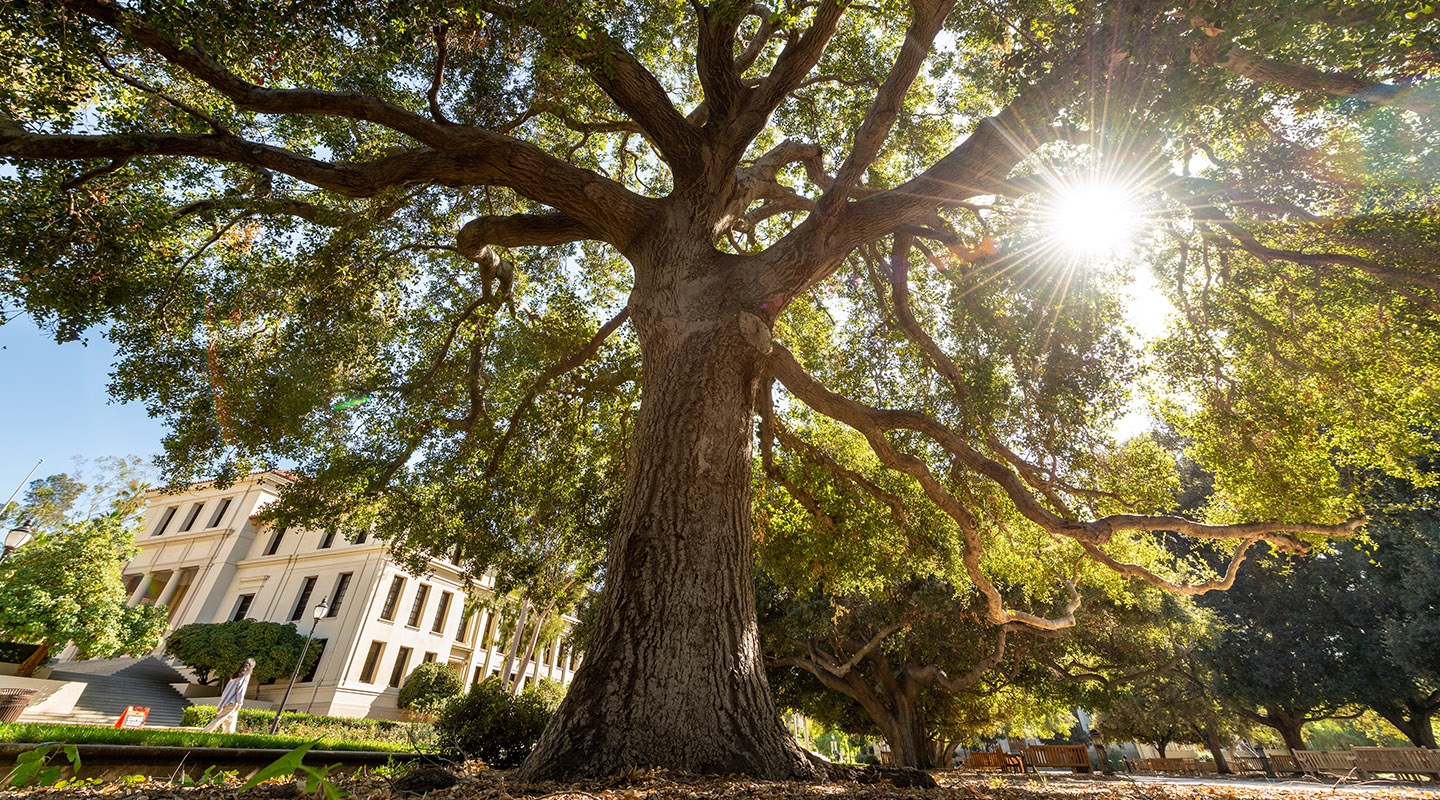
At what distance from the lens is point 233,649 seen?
2452 centimetres

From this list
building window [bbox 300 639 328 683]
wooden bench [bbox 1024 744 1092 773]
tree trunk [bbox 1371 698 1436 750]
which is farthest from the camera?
building window [bbox 300 639 328 683]

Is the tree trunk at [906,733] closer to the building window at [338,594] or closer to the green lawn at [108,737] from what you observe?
the green lawn at [108,737]

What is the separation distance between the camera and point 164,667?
25719mm

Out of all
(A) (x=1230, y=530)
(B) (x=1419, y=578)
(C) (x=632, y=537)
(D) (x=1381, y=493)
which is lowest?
(C) (x=632, y=537)

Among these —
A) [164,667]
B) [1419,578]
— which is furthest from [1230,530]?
[164,667]

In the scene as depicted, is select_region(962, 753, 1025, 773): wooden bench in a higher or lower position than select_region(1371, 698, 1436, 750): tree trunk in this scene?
lower

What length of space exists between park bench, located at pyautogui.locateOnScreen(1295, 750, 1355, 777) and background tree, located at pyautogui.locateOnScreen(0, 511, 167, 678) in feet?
136

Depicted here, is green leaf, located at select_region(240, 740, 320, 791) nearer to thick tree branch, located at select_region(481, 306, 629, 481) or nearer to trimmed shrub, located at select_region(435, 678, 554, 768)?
trimmed shrub, located at select_region(435, 678, 554, 768)

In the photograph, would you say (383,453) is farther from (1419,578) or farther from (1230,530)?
(1419,578)

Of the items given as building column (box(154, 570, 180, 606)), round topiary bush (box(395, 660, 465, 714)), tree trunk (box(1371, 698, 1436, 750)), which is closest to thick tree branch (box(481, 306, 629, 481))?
round topiary bush (box(395, 660, 465, 714))

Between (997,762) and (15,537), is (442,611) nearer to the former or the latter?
(15,537)

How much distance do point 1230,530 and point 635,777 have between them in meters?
5.66

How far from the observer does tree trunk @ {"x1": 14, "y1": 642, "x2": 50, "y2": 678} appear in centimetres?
2000

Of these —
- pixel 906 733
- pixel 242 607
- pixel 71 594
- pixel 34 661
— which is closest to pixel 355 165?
pixel 906 733
